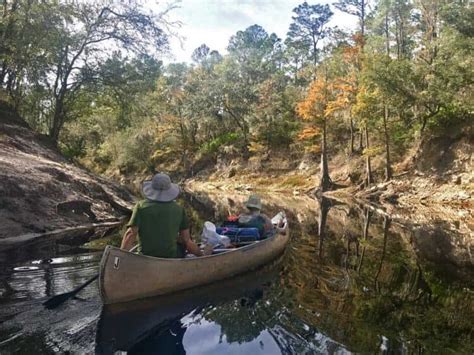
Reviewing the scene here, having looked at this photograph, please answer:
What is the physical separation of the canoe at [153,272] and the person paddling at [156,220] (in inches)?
13.4

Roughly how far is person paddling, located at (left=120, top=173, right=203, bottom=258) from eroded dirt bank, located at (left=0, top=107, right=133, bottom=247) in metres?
5.31

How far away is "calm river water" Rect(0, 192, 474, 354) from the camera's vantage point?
18.3 feet

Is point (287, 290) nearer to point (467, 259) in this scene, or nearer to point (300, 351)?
point (300, 351)

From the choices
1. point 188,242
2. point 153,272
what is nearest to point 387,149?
point 188,242

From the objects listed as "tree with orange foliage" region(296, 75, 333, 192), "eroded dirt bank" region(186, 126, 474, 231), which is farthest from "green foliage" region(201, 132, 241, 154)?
"tree with orange foliage" region(296, 75, 333, 192)

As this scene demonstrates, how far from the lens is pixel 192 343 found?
18.3 feet

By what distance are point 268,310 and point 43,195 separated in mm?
8897

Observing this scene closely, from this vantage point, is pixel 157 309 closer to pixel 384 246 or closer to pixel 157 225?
pixel 157 225

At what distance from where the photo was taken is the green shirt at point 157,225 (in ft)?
22.9

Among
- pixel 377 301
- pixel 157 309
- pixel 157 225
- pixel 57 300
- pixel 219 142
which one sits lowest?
pixel 377 301

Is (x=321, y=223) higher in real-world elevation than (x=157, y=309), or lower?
lower

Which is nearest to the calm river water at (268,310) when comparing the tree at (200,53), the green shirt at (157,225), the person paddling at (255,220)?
the green shirt at (157,225)

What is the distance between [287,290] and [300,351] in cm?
285

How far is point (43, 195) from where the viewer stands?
43.8 feet
